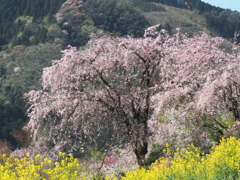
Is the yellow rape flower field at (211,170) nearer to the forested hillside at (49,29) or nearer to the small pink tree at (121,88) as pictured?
the small pink tree at (121,88)

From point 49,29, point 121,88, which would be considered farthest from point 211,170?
point 49,29

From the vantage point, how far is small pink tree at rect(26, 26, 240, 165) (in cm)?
1241

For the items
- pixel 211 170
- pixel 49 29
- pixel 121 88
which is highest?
pixel 211 170

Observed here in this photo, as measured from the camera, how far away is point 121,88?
1312 cm

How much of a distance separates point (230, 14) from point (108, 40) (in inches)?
4235

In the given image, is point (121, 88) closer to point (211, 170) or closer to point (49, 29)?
point (211, 170)

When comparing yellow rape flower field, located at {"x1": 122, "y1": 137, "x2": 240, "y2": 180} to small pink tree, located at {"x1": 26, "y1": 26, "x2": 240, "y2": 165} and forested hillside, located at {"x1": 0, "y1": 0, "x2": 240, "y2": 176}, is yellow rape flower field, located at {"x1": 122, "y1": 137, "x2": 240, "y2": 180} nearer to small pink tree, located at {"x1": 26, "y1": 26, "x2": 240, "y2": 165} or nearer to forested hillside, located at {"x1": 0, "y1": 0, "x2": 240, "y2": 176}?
small pink tree, located at {"x1": 26, "y1": 26, "x2": 240, "y2": 165}

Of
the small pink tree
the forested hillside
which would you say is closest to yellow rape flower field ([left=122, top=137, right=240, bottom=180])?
the small pink tree

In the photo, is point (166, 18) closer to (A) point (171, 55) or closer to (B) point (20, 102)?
(B) point (20, 102)

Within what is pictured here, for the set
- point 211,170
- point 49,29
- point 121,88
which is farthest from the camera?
point 49,29

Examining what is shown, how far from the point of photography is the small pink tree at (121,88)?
12414 millimetres

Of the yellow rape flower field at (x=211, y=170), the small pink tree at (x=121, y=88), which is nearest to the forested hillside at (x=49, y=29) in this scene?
the small pink tree at (x=121, y=88)

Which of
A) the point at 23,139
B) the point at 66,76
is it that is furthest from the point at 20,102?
the point at 66,76

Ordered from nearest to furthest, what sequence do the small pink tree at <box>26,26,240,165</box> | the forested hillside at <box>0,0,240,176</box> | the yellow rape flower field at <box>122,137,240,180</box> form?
1. the yellow rape flower field at <box>122,137,240,180</box>
2. the small pink tree at <box>26,26,240,165</box>
3. the forested hillside at <box>0,0,240,176</box>
